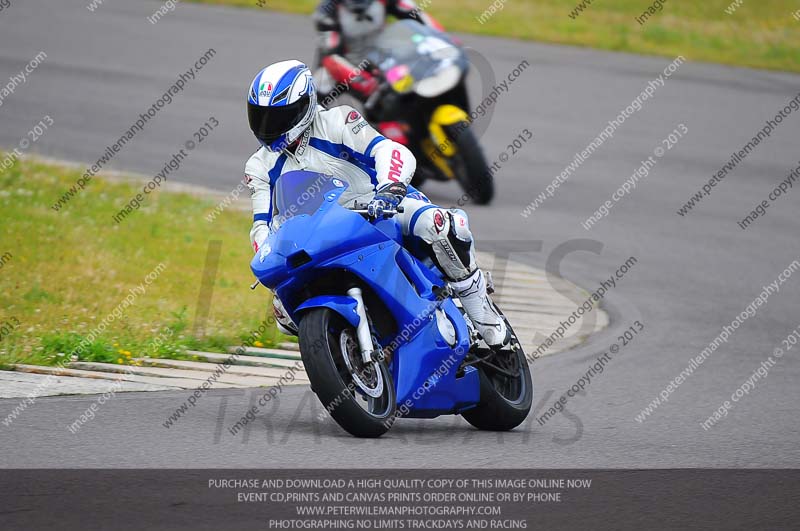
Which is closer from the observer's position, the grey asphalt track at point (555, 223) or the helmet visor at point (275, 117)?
the grey asphalt track at point (555, 223)

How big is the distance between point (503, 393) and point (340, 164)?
153 cm

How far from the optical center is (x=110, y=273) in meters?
10.3

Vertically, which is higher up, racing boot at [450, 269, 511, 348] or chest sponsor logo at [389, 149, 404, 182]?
chest sponsor logo at [389, 149, 404, 182]

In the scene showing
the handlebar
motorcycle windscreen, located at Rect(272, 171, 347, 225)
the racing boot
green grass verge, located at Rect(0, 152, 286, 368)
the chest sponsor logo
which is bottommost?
green grass verge, located at Rect(0, 152, 286, 368)

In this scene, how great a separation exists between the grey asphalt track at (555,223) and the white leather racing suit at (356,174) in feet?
3.05

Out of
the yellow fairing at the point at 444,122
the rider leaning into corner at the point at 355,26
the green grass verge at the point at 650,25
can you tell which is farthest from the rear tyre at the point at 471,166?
the green grass verge at the point at 650,25

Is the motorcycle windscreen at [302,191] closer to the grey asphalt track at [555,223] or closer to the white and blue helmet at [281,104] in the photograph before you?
the white and blue helmet at [281,104]

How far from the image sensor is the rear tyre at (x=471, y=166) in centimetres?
1284

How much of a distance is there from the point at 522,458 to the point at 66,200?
7.36 meters

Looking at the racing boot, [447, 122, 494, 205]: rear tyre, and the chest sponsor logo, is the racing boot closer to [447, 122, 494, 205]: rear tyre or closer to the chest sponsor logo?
the chest sponsor logo

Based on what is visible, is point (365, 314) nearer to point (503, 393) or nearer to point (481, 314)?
point (481, 314)

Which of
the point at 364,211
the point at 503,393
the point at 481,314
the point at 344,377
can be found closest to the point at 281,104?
the point at 364,211

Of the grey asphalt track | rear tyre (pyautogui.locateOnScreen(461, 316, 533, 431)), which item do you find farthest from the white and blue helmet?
rear tyre (pyautogui.locateOnScreen(461, 316, 533, 431))

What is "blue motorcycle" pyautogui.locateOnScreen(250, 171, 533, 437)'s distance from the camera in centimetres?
617
